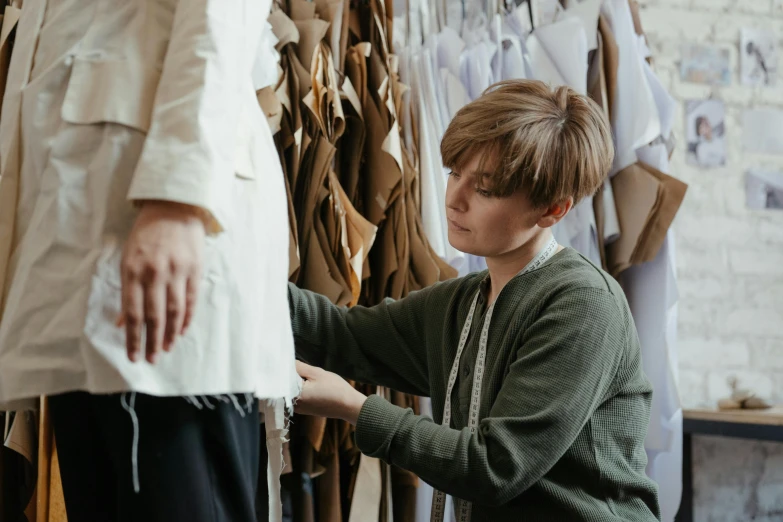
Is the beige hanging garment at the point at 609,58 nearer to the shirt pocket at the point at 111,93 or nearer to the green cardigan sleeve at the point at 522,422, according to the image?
the green cardigan sleeve at the point at 522,422

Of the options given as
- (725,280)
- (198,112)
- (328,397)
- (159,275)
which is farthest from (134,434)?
(725,280)

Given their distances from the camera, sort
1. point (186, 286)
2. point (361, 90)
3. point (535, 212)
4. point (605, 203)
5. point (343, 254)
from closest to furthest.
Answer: point (186, 286) → point (535, 212) → point (343, 254) → point (361, 90) → point (605, 203)

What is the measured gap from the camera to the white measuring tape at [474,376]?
3.37 ft

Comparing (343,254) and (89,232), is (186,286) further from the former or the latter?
(343,254)

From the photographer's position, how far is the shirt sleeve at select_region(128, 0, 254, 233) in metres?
0.60

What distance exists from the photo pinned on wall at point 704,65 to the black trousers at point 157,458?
2.24 metres

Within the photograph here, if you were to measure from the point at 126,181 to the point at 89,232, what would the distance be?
5cm

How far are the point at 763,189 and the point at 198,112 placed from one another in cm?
238

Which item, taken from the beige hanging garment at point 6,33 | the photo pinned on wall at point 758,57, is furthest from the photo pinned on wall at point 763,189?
the beige hanging garment at point 6,33

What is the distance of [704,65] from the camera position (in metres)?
2.58

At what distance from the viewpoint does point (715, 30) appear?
2600mm

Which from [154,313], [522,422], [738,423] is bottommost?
[738,423]

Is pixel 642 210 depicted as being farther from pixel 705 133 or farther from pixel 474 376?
pixel 705 133

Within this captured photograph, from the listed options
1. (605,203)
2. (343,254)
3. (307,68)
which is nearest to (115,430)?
(343,254)
